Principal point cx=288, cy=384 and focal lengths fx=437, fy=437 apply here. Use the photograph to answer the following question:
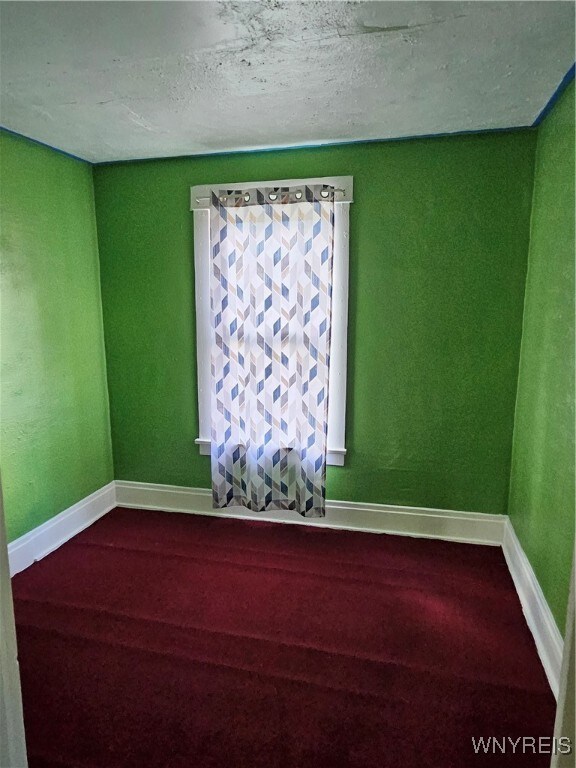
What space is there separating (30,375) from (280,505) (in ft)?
5.20

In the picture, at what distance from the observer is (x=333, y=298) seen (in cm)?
252

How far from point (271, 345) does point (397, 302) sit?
76cm

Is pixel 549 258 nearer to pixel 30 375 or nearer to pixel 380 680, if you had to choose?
pixel 380 680

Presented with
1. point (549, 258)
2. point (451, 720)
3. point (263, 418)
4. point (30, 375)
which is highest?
point (549, 258)

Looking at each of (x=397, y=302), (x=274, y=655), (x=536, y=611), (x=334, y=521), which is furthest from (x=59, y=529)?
(x=536, y=611)

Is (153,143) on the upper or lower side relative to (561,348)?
upper

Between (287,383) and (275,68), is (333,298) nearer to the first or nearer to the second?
(287,383)

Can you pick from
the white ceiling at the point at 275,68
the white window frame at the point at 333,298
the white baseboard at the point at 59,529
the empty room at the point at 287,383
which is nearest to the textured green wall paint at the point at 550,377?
the empty room at the point at 287,383

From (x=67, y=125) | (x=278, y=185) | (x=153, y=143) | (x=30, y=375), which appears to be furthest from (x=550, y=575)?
(x=67, y=125)

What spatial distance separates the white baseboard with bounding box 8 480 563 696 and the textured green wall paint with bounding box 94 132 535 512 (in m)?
0.09

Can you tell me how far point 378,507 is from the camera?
2666mm

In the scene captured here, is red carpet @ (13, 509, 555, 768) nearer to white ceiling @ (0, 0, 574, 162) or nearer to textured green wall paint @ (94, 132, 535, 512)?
textured green wall paint @ (94, 132, 535, 512)

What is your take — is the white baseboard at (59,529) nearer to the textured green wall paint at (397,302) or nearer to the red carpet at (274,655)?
the red carpet at (274,655)

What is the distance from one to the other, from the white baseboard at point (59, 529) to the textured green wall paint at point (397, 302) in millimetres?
560
